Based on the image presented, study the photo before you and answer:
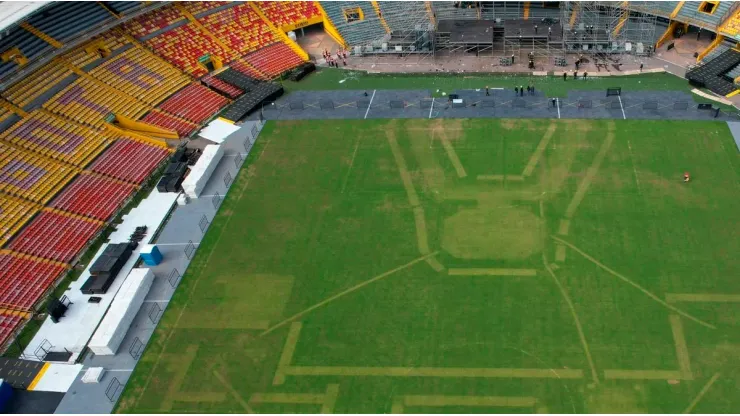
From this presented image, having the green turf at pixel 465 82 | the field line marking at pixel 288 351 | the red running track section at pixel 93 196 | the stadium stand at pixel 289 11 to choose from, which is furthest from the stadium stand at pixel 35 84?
the field line marking at pixel 288 351

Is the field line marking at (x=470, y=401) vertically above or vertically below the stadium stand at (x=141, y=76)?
below

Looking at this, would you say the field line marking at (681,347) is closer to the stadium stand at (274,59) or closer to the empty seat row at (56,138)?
the stadium stand at (274,59)

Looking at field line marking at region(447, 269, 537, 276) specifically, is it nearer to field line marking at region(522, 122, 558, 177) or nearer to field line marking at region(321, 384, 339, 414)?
field line marking at region(522, 122, 558, 177)

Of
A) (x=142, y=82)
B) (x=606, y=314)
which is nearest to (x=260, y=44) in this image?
(x=142, y=82)

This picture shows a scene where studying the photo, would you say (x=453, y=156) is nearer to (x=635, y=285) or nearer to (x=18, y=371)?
(x=635, y=285)

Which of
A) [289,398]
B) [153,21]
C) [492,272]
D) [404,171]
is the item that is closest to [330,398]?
[289,398]

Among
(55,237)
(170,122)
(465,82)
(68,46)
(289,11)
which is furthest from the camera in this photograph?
(289,11)
